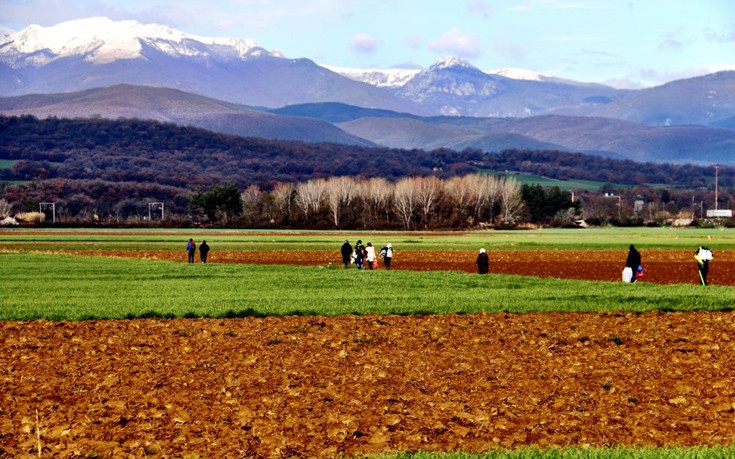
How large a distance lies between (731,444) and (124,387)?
10805mm

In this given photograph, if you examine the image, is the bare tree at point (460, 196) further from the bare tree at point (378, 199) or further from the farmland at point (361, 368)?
the farmland at point (361, 368)

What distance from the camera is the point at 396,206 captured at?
16538cm

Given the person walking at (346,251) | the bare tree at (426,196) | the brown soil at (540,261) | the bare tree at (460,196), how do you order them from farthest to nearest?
the bare tree at (426,196), the bare tree at (460,196), the person walking at (346,251), the brown soil at (540,261)

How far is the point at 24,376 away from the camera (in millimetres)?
20594

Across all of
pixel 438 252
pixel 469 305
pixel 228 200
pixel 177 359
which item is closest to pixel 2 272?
pixel 469 305

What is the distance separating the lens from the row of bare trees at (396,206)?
520 feet

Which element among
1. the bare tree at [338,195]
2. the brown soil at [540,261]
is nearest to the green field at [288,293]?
the brown soil at [540,261]

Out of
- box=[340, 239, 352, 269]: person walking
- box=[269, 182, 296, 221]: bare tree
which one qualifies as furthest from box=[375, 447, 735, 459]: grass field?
box=[269, 182, 296, 221]: bare tree

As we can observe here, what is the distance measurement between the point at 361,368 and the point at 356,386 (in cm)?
185

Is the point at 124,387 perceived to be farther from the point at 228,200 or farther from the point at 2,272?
the point at 228,200

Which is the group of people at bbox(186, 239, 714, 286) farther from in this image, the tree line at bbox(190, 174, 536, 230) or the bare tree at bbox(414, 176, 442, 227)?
the bare tree at bbox(414, 176, 442, 227)

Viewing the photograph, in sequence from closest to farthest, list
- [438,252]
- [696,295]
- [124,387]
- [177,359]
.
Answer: [124,387]
[177,359]
[696,295]
[438,252]

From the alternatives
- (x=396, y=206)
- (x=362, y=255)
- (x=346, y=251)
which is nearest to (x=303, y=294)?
(x=362, y=255)

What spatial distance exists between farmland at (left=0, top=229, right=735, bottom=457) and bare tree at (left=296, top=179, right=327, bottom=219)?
126258 mm
